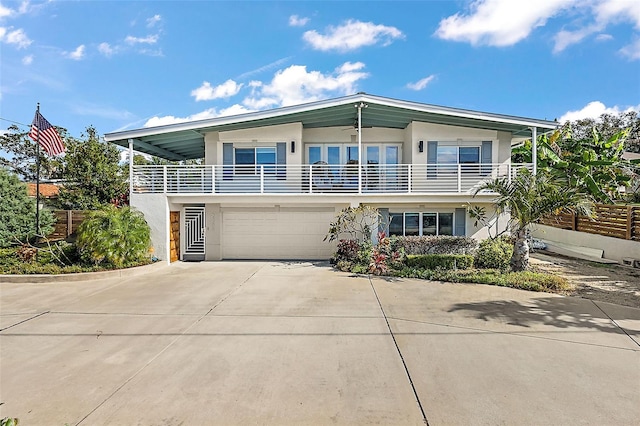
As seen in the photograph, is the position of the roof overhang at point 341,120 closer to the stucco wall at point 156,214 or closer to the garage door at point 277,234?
the stucco wall at point 156,214

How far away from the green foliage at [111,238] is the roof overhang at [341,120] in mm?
3485

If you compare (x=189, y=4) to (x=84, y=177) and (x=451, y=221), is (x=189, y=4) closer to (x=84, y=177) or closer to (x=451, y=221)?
(x=84, y=177)

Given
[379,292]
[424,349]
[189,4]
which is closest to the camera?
[424,349]

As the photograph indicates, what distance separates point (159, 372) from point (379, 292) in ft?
18.8

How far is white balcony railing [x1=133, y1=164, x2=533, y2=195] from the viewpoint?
1352 cm

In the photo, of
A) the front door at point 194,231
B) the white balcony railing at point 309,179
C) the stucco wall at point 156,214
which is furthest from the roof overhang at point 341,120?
the front door at point 194,231

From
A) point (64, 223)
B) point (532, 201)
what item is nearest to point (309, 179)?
point (532, 201)

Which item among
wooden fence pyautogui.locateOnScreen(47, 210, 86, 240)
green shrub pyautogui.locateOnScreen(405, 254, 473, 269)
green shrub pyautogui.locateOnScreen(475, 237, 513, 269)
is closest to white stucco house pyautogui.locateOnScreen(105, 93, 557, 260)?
green shrub pyautogui.locateOnScreen(475, 237, 513, 269)

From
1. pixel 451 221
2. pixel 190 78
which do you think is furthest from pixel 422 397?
pixel 190 78

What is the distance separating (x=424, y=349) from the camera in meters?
5.21

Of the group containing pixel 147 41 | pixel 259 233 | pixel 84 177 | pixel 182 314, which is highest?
pixel 147 41

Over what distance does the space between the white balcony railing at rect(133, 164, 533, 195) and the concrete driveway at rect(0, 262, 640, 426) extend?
19.2ft

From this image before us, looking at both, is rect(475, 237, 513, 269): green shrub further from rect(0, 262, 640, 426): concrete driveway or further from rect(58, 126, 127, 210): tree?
rect(58, 126, 127, 210): tree

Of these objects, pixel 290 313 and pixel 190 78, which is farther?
pixel 190 78
